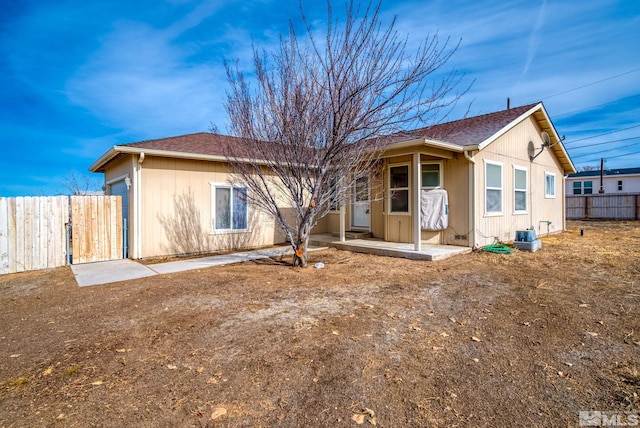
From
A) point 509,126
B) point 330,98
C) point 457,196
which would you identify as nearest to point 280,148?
point 330,98

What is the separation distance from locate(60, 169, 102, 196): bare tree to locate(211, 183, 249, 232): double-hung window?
1334 cm

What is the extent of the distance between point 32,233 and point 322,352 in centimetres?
804

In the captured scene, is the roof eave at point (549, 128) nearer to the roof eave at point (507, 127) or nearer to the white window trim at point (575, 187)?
the roof eave at point (507, 127)

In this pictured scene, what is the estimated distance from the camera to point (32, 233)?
739 centimetres

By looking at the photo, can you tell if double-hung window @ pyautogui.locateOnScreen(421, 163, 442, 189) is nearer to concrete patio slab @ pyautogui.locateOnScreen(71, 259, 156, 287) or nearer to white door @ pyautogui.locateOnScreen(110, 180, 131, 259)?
concrete patio slab @ pyautogui.locateOnScreen(71, 259, 156, 287)

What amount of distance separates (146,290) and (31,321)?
1527 mm

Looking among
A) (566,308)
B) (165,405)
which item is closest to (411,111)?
(566,308)

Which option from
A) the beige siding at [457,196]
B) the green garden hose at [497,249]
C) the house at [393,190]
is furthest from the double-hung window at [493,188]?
the green garden hose at [497,249]

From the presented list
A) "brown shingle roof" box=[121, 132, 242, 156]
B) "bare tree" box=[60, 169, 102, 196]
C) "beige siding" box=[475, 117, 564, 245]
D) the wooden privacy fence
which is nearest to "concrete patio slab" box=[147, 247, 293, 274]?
the wooden privacy fence

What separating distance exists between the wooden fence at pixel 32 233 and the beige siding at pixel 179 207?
5.86ft

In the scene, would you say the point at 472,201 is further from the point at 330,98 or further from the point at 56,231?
the point at 56,231

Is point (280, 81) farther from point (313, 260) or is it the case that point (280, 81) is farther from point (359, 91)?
point (313, 260)
